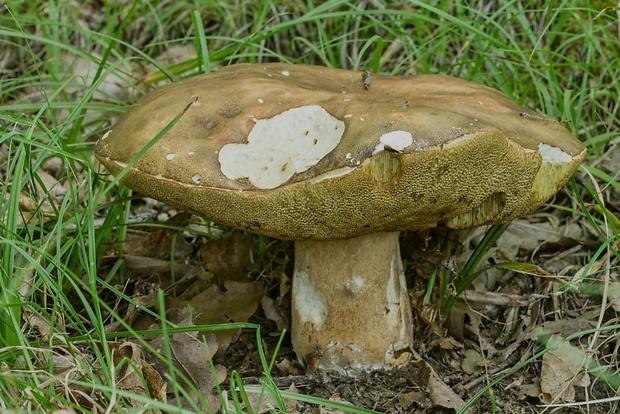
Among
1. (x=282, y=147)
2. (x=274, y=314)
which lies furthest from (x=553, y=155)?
(x=274, y=314)

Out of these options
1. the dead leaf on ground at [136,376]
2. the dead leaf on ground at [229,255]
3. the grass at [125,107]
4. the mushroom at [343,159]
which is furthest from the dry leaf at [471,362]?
the dead leaf on ground at [136,376]

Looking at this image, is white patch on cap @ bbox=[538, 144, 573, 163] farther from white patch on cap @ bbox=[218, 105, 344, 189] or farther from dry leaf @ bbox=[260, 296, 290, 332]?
dry leaf @ bbox=[260, 296, 290, 332]

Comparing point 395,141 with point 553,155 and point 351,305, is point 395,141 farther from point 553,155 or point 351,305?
point 351,305

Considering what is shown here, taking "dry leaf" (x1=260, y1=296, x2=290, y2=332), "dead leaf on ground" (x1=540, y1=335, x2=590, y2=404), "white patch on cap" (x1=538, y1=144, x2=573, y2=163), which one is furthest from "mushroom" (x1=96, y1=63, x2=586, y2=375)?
"dead leaf on ground" (x1=540, y1=335, x2=590, y2=404)

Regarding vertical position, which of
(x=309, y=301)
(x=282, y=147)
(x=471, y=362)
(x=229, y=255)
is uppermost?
(x=282, y=147)

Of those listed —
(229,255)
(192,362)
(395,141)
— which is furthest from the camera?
(229,255)

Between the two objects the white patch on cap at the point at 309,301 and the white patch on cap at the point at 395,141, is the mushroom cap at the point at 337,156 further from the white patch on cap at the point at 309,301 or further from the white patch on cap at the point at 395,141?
the white patch on cap at the point at 309,301

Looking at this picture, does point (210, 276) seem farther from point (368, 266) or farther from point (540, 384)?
point (540, 384)
